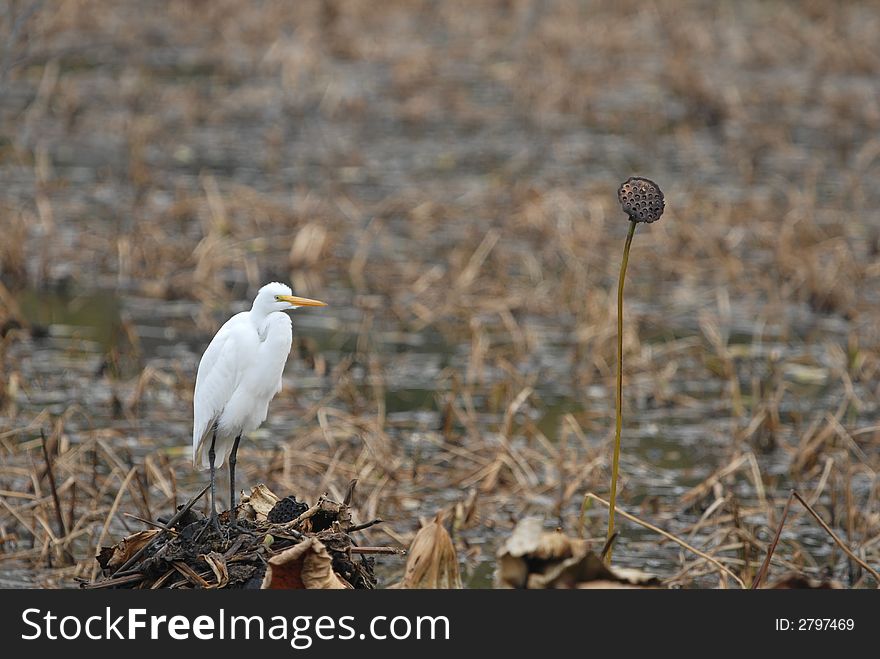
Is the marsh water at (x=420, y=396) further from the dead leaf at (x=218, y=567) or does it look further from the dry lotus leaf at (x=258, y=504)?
the dead leaf at (x=218, y=567)

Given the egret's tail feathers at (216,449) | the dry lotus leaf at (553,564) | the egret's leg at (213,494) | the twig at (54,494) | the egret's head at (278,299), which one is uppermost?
the egret's head at (278,299)

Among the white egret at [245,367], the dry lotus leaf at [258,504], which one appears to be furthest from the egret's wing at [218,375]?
the dry lotus leaf at [258,504]

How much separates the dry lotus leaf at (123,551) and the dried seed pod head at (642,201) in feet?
5.79

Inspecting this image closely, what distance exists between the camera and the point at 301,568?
13.5 ft

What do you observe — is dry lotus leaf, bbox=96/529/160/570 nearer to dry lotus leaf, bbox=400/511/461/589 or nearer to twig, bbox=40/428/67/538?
dry lotus leaf, bbox=400/511/461/589

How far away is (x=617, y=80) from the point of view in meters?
16.5

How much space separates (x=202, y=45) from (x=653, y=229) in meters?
7.95

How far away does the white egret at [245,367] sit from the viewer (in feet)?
15.0

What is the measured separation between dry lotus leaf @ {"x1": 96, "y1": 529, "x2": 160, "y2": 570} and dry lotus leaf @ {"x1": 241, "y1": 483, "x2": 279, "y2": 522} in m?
0.34

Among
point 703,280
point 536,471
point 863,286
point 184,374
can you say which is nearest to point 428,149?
point 703,280

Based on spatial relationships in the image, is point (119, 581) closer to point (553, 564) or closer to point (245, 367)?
point (245, 367)

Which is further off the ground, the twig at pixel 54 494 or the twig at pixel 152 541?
the twig at pixel 54 494

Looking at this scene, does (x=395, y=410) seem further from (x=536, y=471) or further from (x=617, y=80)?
(x=617, y=80)

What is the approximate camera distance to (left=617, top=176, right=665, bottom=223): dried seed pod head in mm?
4059
